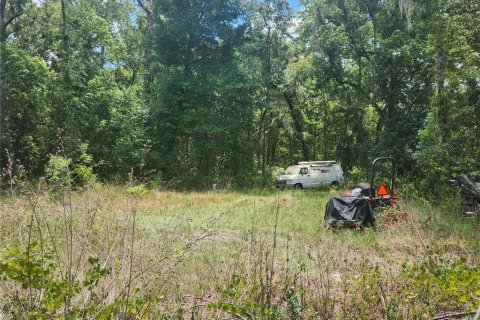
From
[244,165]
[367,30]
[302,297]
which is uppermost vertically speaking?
[367,30]

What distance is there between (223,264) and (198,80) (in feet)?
48.3

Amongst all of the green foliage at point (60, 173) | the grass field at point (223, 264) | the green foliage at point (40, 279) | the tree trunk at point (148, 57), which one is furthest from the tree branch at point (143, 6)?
the green foliage at point (40, 279)

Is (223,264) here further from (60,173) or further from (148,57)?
(148,57)

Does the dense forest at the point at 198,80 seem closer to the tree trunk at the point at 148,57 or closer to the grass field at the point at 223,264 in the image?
the tree trunk at the point at 148,57

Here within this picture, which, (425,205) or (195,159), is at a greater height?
(195,159)

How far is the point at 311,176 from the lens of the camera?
20.4m

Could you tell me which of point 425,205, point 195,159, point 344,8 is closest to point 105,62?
point 195,159

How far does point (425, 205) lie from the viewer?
32.5 feet

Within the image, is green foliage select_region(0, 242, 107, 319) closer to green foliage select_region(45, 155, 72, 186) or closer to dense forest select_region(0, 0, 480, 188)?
green foliage select_region(45, 155, 72, 186)

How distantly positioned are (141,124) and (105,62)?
9187 mm

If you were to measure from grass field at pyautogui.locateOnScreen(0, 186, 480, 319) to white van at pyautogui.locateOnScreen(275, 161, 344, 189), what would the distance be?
365 inches

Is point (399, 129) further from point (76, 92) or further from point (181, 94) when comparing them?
point (76, 92)

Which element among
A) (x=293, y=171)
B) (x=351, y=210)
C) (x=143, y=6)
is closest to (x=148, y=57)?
(x=143, y=6)

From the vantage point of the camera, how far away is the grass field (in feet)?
6.91
